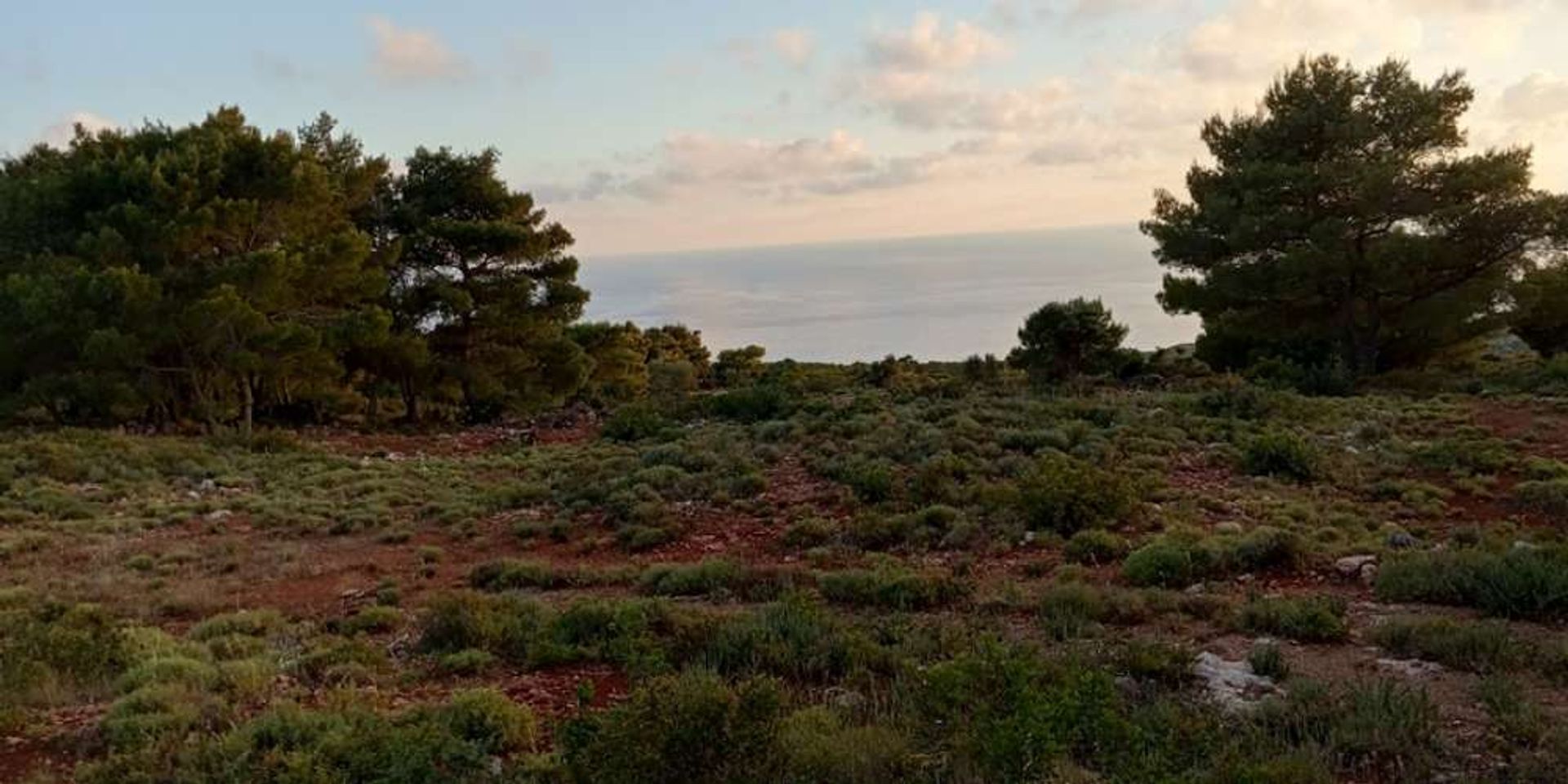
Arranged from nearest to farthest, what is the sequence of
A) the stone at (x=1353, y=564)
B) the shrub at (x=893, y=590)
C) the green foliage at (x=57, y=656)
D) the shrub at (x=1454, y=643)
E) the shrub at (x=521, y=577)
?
the shrub at (x=1454, y=643) < the green foliage at (x=57, y=656) < the shrub at (x=893, y=590) < the stone at (x=1353, y=564) < the shrub at (x=521, y=577)

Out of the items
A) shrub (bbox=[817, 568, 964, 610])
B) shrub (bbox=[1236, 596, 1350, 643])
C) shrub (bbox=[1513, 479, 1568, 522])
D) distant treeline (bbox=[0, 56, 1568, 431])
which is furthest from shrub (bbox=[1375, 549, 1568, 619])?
distant treeline (bbox=[0, 56, 1568, 431])

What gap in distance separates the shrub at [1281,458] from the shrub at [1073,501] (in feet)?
9.54

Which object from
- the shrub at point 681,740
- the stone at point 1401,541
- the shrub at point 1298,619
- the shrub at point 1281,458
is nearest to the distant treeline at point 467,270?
the shrub at point 1281,458

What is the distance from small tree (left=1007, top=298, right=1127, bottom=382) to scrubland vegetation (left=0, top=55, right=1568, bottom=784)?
0.34ft

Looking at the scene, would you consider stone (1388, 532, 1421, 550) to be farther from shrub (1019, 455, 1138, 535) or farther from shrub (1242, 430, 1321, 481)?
shrub (1242, 430, 1321, 481)

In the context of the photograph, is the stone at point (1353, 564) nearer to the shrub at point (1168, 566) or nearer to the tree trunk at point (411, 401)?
the shrub at point (1168, 566)

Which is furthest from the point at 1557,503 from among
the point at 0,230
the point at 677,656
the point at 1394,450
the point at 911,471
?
the point at 0,230

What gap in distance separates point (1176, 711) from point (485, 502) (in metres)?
11.0

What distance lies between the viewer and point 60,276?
68.1 ft

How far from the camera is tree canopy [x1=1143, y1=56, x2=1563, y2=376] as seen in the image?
23516 millimetres

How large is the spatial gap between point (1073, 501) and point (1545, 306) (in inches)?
859

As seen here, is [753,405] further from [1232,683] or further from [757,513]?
[1232,683]

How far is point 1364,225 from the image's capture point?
79.3 ft

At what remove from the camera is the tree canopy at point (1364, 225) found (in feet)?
77.2
